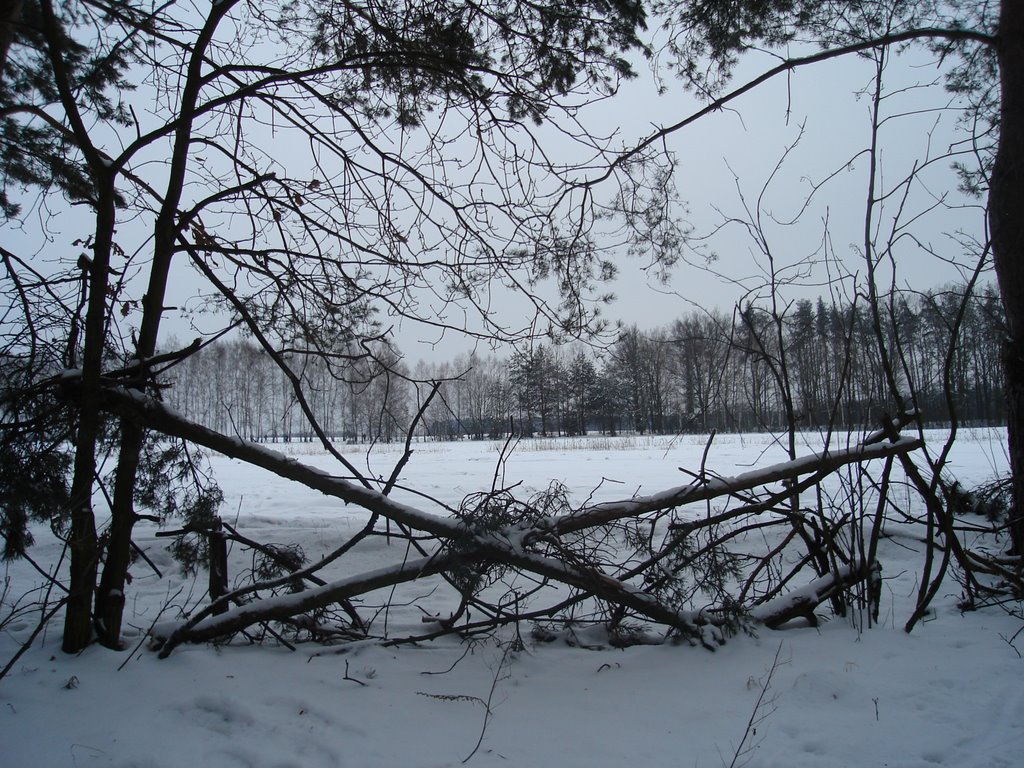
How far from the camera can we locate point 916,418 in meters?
3.00

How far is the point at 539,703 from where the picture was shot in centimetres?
221

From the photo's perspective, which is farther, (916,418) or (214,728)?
(916,418)

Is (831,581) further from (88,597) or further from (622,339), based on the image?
(88,597)

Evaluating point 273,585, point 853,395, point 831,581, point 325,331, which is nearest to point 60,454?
point 273,585

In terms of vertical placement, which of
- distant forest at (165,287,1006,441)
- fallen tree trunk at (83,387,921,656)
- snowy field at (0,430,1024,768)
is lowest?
snowy field at (0,430,1024,768)

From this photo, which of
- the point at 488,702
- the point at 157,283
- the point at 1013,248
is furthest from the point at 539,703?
the point at 1013,248

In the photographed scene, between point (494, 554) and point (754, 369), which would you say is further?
point (754, 369)

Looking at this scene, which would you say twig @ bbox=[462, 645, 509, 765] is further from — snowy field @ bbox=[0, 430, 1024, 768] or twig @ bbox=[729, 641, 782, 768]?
twig @ bbox=[729, 641, 782, 768]

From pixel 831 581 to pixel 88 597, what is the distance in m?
3.85

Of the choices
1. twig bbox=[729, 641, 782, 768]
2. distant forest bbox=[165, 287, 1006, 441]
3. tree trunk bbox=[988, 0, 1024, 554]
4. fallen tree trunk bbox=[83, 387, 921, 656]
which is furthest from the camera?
tree trunk bbox=[988, 0, 1024, 554]

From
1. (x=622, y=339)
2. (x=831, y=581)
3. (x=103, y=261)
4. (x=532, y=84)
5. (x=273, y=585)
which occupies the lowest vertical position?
(x=831, y=581)

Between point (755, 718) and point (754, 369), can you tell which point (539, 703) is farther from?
point (754, 369)

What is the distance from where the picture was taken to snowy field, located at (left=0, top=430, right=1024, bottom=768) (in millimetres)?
1816

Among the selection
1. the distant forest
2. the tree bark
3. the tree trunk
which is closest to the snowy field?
the tree bark
